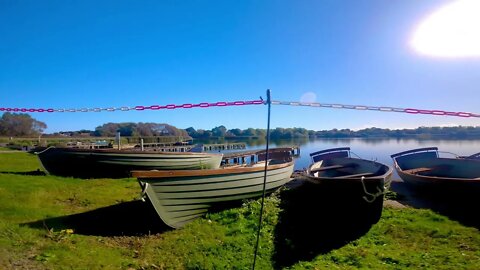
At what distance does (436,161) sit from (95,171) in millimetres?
17315

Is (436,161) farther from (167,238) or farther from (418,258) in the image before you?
(167,238)

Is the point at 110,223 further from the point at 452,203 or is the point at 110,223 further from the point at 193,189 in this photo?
the point at 452,203

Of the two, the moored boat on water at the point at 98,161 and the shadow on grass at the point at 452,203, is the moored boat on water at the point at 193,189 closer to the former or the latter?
the shadow on grass at the point at 452,203

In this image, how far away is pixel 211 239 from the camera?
21.6 ft

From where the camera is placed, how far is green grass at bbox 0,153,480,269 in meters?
5.31

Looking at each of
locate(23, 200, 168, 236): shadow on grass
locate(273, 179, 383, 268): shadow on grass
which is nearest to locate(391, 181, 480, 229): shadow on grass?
locate(273, 179, 383, 268): shadow on grass

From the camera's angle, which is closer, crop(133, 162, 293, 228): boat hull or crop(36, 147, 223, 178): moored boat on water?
crop(133, 162, 293, 228): boat hull

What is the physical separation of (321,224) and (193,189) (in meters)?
3.62

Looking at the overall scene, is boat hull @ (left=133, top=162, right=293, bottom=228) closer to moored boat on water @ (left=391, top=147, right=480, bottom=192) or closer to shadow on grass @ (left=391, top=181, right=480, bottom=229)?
shadow on grass @ (left=391, top=181, right=480, bottom=229)

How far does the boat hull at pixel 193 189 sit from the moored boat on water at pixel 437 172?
253 inches

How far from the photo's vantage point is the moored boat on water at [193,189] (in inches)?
264

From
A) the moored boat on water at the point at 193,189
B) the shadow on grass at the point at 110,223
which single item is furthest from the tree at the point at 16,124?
the moored boat on water at the point at 193,189

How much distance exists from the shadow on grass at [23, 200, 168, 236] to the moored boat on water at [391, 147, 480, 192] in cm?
936

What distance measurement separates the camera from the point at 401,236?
688cm
